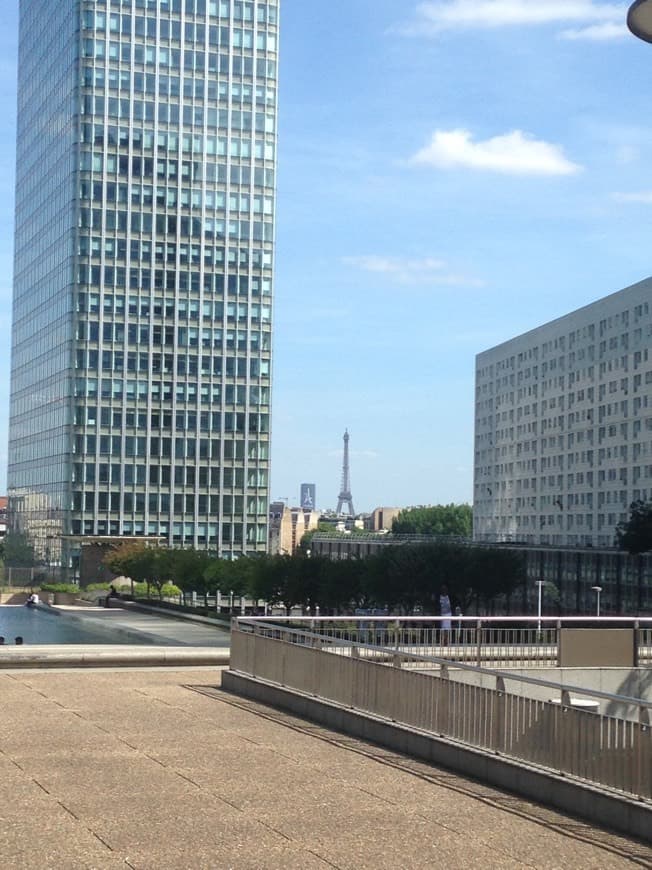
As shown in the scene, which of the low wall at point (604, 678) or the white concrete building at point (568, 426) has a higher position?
the white concrete building at point (568, 426)

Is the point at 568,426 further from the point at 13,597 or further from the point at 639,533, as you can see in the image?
the point at 13,597

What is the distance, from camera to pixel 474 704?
15.3 m

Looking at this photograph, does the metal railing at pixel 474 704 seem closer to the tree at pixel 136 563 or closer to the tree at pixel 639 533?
the tree at pixel 639 533

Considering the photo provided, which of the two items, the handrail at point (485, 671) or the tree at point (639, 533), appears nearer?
the handrail at point (485, 671)

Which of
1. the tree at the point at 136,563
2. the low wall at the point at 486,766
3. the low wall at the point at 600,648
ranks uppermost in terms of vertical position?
the low wall at the point at 600,648

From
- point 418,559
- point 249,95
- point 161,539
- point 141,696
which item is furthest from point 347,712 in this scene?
point 249,95

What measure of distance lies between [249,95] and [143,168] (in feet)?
44.4

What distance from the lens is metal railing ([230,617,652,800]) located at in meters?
12.5

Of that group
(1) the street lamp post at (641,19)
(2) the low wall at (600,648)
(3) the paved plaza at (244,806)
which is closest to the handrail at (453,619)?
(2) the low wall at (600,648)

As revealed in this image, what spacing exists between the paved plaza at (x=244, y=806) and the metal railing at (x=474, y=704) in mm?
588

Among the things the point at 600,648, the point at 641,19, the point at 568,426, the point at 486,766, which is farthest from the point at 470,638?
the point at 568,426

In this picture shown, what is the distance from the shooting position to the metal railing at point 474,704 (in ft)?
41.1

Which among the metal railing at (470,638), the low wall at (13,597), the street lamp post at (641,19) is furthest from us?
the low wall at (13,597)

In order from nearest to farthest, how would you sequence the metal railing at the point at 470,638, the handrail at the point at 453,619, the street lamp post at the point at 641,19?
1. the street lamp post at the point at 641,19
2. the handrail at the point at 453,619
3. the metal railing at the point at 470,638
